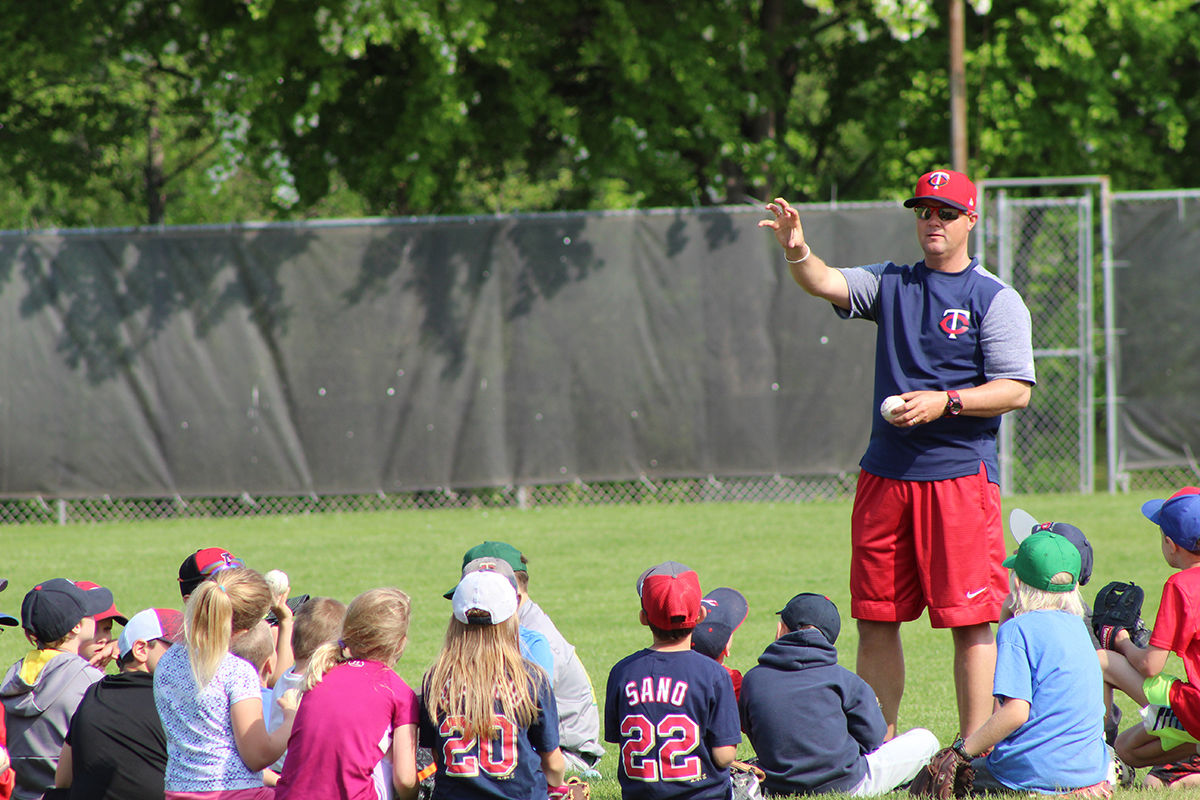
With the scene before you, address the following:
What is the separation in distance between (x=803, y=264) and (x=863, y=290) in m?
0.25

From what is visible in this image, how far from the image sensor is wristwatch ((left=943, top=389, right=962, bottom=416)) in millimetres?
3968

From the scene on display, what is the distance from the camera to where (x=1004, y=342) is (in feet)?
13.5

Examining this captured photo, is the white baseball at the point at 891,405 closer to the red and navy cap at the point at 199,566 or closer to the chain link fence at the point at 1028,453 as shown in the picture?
the red and navy cap at the point at 199,566

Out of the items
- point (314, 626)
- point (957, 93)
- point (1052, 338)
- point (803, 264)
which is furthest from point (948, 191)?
point (957, 93)

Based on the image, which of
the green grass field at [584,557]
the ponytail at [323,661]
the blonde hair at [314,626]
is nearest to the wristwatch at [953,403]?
the green grass field at [584,557]

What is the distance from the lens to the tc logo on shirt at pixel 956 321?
4129 millimetres

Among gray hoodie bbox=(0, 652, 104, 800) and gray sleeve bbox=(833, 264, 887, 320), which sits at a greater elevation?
gray sleeve bbox=(833, 264, 887, 320)

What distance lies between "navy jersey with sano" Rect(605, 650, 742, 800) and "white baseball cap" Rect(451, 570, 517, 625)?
515mm

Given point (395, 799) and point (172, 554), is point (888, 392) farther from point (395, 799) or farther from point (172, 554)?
point (172, 554)

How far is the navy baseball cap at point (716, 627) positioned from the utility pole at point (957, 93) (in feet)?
28.3

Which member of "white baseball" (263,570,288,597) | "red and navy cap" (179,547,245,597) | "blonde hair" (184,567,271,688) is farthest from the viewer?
"white baseball" (263,570,288,597)

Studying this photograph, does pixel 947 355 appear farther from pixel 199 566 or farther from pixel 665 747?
pixel 199 566

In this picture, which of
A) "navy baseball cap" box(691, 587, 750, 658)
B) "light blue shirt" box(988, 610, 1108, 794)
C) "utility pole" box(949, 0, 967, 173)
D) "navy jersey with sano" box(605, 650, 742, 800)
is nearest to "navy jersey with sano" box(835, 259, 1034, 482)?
"light blue shirt" box(988, 610, 1108, 794)

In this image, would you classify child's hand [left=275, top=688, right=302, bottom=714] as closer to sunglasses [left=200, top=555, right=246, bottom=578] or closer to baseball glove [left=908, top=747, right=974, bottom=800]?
sunglasses [left=200, top=555, right=246, bottom=578]
